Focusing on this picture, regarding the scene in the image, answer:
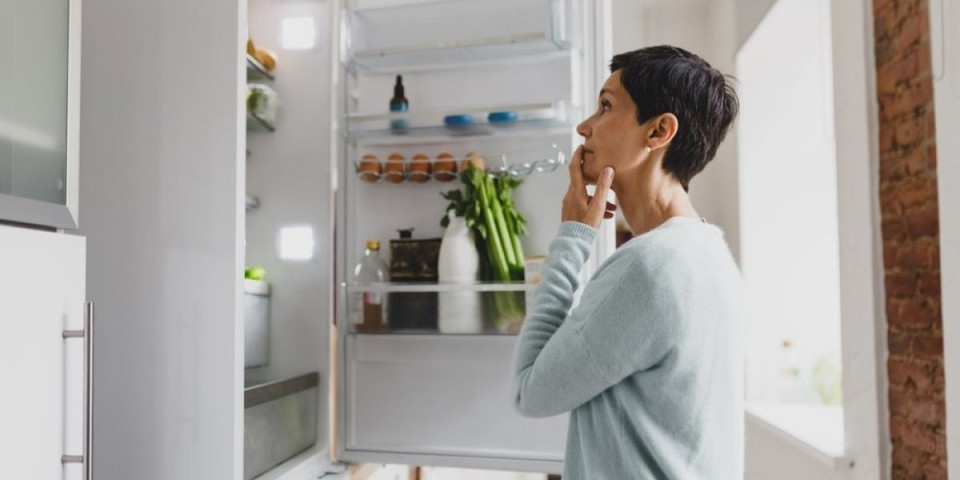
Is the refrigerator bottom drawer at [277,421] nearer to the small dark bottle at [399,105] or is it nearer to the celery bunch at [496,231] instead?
the celery bunch at [496,231]

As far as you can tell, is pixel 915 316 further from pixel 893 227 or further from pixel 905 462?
pixel 905 462

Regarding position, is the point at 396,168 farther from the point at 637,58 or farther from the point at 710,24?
the point at 710,24

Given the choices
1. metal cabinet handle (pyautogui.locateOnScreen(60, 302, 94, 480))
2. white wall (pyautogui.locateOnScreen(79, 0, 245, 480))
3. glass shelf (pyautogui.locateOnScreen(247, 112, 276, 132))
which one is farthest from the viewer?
glass shelf (pyautogui.locateOnScreen(247, 112, 276, 132))

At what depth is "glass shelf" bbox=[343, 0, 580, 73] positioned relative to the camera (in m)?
1.73

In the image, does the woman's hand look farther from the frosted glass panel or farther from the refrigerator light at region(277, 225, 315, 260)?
the refrigerator light at region(277, 225, 315, 260)

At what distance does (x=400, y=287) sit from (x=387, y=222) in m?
0.19

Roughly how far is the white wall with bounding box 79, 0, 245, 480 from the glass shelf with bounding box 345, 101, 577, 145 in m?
0.44

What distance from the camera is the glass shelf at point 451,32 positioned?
1.73 m

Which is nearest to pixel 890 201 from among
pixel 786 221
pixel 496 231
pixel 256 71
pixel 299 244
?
pixel 496 231

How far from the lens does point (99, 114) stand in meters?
1.44

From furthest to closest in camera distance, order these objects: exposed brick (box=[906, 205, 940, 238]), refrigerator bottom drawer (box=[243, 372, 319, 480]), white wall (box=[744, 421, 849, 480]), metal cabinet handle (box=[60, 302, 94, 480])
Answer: white wall (box=[744, 421, 849, 480])
exposed brick (box=[906, 205, 940, 238])
refrigerator bottom drawer (box=[243, 372, 319, 480])
metal cabinet handle (box=[60, 302, 94, 480])

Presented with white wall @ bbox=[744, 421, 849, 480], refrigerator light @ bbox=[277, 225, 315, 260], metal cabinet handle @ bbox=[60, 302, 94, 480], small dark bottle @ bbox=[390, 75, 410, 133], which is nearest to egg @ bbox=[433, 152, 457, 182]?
small dark bottle @ bbox=[390, 75, 410, 133]

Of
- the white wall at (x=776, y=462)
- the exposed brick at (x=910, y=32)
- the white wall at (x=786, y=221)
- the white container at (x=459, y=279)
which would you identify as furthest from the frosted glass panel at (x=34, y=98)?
the white wall at (x=786, y=221)

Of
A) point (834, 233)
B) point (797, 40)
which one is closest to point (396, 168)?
point (797, 40)
